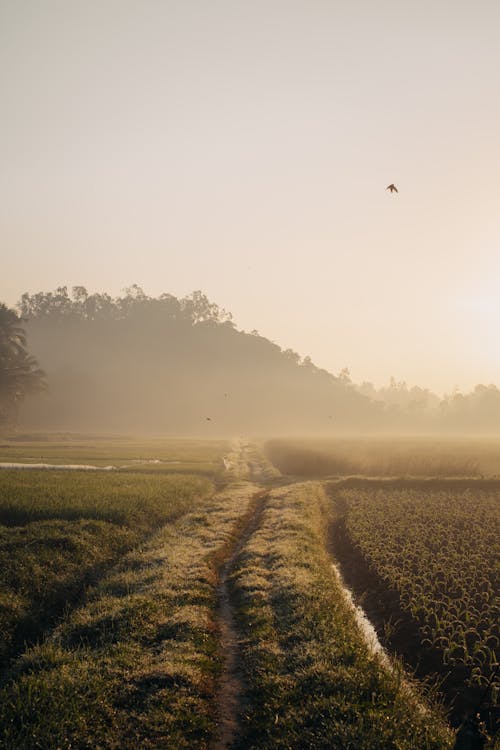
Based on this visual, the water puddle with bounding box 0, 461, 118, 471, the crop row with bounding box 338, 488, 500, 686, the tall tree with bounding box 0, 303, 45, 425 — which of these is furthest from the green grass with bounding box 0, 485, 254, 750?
the tall tree with bounding box 0, 303, 45, 425

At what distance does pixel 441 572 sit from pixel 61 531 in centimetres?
1710

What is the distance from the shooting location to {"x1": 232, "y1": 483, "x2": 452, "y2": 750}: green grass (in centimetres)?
913

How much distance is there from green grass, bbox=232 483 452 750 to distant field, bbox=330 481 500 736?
185 cm

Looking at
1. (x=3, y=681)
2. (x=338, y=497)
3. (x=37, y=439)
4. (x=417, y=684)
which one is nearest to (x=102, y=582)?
(x=3, y=681)

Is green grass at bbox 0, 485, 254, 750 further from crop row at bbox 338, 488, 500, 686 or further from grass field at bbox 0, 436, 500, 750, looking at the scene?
crop row at bbox 338, 488, 500, 686

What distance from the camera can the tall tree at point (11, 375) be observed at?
92562 mm

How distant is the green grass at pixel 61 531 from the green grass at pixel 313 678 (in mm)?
6573

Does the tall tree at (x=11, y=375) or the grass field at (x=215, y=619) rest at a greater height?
the tall tree at (x=11, y=375)

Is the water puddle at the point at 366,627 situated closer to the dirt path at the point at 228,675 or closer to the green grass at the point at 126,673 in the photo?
the dirt path at the point at 228,675

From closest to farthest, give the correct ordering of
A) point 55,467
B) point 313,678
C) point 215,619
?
point 313,678 < point 215,619 < point 55,467

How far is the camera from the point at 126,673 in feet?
36.5

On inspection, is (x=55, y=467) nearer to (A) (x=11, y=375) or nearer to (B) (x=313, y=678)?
(B) (x=313, y=678)

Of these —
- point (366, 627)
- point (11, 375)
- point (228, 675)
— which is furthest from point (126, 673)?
point (11, 375)

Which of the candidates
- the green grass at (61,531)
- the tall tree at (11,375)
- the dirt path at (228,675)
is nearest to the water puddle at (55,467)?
the green grass at (61,531)
